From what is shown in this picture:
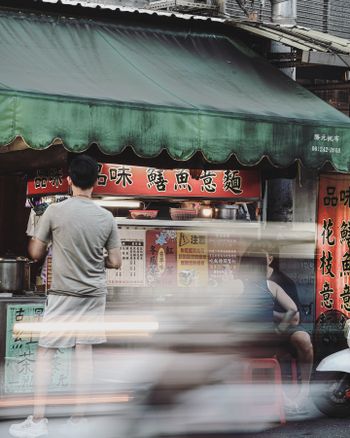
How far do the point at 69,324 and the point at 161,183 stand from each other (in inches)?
161

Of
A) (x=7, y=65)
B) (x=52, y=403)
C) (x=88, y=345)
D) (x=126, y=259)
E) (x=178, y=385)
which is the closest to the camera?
(x=178, y=385)

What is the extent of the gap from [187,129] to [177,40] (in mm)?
2686

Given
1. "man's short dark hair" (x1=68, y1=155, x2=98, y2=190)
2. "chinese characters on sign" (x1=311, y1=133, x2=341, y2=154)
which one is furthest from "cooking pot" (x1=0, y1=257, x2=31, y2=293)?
"chinese characters on sign" (x1=311, y1=133, x2=341, y2=154)

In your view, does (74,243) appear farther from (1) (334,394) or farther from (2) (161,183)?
(2) (161,183)

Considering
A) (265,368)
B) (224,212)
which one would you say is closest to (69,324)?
(265,368)

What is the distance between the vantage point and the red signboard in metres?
11.4

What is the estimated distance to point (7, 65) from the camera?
10.4m

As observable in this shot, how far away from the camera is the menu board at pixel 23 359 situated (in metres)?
9.74

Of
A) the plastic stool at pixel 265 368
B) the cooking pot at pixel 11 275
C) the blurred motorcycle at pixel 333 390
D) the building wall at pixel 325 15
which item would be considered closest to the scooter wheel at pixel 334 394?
the blurred motorcycle at pixel 333 390

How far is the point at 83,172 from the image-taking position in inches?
313

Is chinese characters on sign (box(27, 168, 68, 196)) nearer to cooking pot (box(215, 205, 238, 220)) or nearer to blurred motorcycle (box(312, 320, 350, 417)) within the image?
cooking pot (box(215, 205, 238, 220))

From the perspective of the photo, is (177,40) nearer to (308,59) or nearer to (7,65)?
(308,59)

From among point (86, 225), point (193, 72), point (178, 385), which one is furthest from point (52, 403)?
point (193, 72)

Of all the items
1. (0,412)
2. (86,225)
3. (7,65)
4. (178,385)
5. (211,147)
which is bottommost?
(0,412)
